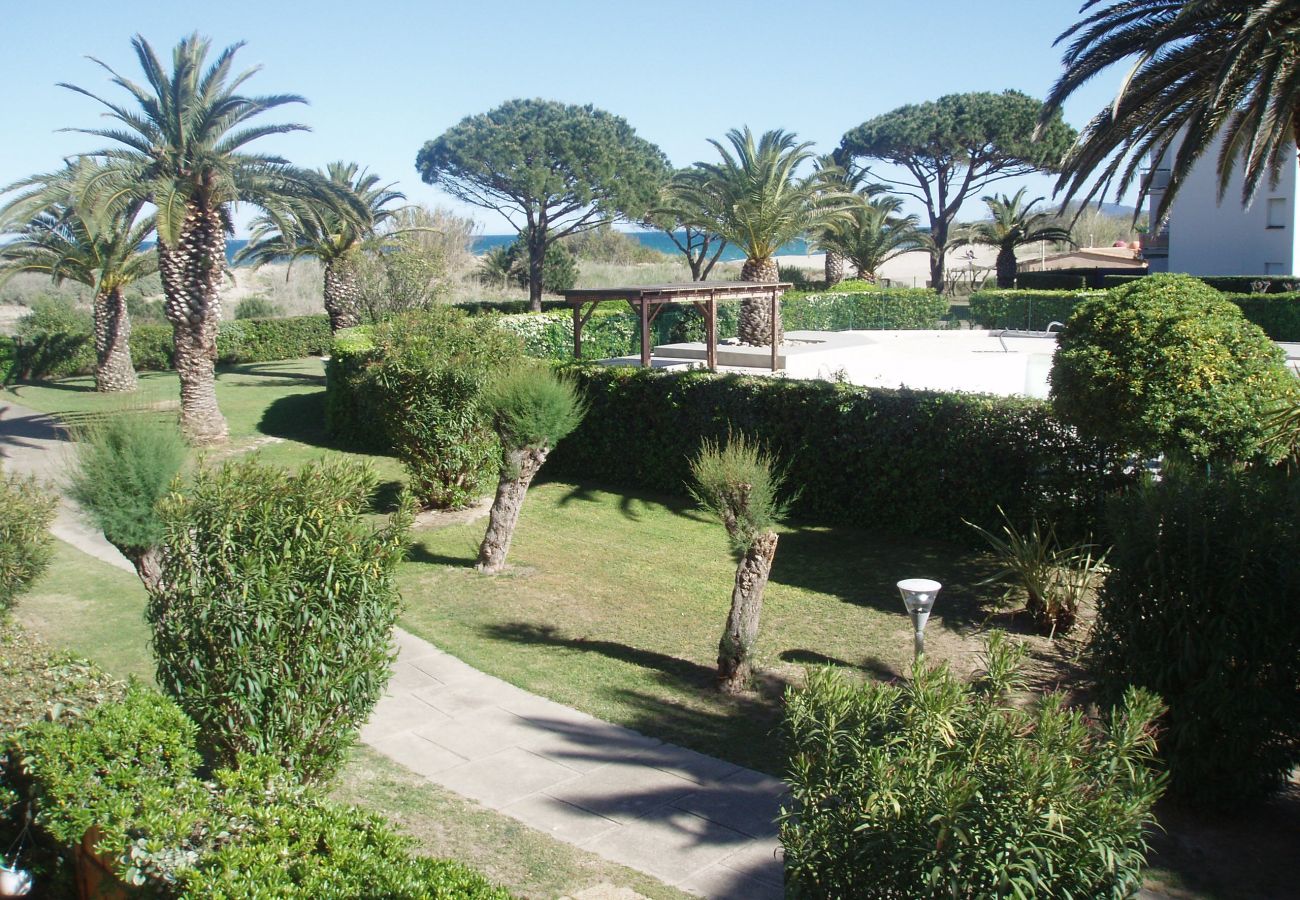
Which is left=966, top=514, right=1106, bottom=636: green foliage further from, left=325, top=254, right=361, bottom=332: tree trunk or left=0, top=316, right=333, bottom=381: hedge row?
left=0, top=316, right=333, bottom=381: hedge row

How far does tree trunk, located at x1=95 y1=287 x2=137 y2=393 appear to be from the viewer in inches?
980

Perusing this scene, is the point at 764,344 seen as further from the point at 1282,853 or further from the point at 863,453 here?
the point at 1282,853

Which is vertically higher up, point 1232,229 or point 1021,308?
point 1232,229

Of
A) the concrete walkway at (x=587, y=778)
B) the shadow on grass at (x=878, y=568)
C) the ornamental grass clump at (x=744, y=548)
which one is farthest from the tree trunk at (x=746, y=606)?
the shadow on grass at (x=878, y=568)

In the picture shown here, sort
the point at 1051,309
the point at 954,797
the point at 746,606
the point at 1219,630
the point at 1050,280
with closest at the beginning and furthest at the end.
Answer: the point at 954,797 < the point at 1219,630 < the point at 746,606 < the point at 1051,309 < the point at 1050,280

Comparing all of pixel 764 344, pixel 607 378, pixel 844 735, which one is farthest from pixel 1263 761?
pixel 764 344

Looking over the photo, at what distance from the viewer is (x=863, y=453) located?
12.9 meters

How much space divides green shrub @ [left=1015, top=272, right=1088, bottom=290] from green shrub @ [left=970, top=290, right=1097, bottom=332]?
4.66 m

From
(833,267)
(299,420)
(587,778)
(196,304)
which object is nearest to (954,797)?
(587,778)

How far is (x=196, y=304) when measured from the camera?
18.5 metres

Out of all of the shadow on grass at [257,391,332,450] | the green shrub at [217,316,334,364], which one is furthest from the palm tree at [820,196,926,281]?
the shadow on grass at [257,391,332,450]

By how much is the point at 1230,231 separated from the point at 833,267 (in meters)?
15.1

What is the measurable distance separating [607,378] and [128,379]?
51.9 feet

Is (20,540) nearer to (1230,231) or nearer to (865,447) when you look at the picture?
(865,447)
